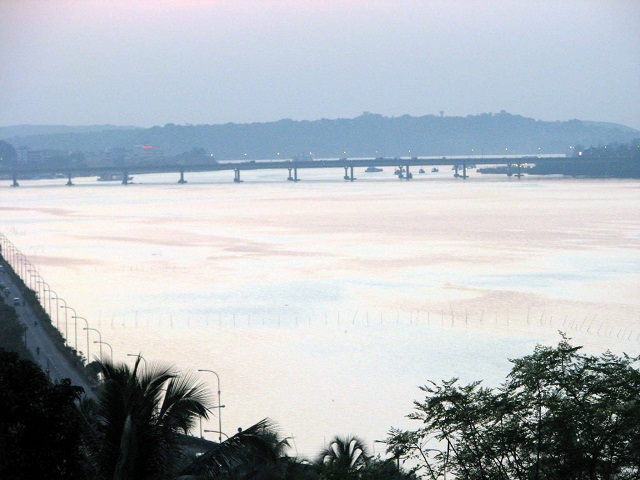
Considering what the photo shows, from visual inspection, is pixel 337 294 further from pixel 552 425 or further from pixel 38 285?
pixel 552 425

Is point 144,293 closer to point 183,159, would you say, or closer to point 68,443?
point 68,443

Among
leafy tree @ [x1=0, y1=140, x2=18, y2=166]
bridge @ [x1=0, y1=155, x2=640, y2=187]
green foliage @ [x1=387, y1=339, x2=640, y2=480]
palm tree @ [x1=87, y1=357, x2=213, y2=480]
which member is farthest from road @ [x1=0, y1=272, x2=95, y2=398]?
leafy tree @ [x1=0, y1=140, x2=18, y2=166]

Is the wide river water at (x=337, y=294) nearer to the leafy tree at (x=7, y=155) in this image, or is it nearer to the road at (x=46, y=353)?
the road at (x=46, y=353)

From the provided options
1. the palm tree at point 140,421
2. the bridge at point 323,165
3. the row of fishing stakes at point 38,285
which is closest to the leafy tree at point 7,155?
the bridge at point 323,165

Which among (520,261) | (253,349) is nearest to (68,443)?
(253,349)

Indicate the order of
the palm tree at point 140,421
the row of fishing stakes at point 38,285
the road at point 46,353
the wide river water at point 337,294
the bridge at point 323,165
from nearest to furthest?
the palm tree at point 140,421, the road at point 46,353, the wide river water at point 337,294, the row of fishing stakes at point 38,285, the bridge at point 323,165

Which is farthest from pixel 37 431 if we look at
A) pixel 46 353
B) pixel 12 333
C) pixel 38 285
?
pixel 38 285

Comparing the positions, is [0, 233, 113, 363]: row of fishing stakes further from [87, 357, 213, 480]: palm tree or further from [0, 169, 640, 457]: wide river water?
[87, 357, 213, 480]: palm tree
